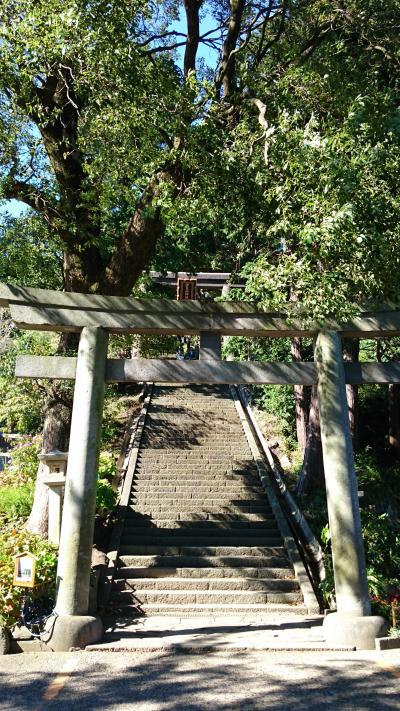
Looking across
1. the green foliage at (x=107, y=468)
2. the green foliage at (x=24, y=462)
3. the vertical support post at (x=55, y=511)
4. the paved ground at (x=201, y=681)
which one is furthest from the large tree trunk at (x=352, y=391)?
the paved ground at (x=201, y=681)

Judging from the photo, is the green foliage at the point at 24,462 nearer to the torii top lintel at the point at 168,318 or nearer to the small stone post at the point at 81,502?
the small stone post at the point at 81,502

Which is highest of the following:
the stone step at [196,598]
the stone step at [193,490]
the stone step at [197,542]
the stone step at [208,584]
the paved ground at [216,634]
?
the stone step at [193,490]

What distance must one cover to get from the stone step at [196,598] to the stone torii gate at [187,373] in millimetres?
1978

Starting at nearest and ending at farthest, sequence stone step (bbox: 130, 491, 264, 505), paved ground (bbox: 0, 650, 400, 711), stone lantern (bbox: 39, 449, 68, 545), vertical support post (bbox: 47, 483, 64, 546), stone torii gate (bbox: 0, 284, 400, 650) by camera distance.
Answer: paved ground (bbox: 0, 650, 400, 711)
stone torii gate (bbox: 0, 284, 400, 650)
vertical support post (bbox: 47, 483, 64, 546)
stone lantern (bbox: 39, 449, 68, 545)
stone step (bbox: 130, 491, 264, 505)

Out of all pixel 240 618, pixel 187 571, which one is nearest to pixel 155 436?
pixel 187 571

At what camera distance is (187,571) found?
977cm

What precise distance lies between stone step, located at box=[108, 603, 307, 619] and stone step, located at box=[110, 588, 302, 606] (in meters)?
0.16

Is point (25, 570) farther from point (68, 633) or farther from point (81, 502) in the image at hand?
point (81, 502)

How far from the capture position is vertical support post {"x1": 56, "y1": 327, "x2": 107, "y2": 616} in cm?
709

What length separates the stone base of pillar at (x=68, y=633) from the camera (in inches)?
265

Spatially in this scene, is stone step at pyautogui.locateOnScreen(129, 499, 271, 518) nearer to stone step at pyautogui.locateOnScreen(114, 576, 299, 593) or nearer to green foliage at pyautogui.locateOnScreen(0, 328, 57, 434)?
stone step at pyautogui.locateOnScreen(114, 576, 299, 593)

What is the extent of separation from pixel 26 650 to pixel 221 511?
595cm

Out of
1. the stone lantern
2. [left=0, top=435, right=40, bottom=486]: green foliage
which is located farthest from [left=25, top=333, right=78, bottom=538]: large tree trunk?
[left=0, top=435, right=40, bottom=486]: green foliage

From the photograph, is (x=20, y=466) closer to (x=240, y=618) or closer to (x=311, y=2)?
(x=240, y=618)
